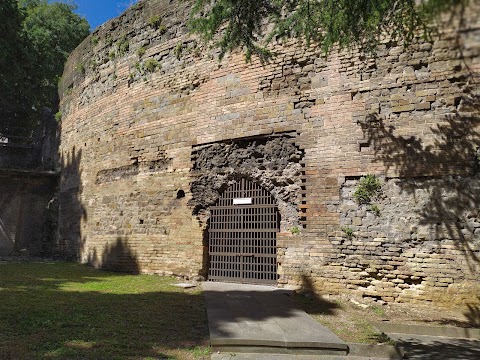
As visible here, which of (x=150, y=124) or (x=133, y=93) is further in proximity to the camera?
(x=133, y=93)

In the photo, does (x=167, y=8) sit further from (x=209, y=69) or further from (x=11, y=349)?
(x=11, y=349)

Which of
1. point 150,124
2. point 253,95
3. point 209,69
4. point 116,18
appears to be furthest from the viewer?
point 116,18

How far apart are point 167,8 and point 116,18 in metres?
2.32

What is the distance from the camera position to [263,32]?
27.8 feet

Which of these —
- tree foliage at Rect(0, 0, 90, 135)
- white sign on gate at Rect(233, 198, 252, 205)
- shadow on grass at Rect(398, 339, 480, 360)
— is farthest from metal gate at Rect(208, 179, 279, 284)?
tree foliage at Rect(0, 0, 90, 135)

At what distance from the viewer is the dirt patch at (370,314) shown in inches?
212

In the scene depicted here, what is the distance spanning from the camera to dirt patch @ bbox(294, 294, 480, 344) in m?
5.38

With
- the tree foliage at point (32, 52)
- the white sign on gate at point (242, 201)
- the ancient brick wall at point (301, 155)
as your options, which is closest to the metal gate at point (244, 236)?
the white sign on gate at point (242, 201)

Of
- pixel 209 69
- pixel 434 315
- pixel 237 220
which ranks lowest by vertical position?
pixel 434 315

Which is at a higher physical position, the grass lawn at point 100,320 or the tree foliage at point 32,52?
the tree foliage at point 32,52

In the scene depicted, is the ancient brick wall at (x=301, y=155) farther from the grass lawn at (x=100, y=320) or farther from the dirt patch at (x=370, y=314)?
the grass lawn at (x=100, y=320)

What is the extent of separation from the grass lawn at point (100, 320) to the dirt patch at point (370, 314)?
5.74 ft

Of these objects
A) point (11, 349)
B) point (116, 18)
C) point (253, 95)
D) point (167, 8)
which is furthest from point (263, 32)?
point (11, 349)

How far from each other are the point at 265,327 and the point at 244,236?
364 centimetres
